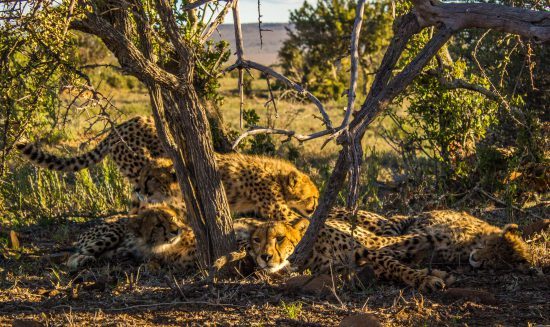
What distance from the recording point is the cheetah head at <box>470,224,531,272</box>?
4.36 metres

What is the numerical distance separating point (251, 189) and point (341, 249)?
4.52 feet

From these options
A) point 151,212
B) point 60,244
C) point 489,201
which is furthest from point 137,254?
point 489,201

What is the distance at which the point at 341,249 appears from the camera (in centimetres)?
468

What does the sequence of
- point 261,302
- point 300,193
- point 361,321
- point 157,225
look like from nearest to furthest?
1. point 361,321
2. point 261,302
3. point 157,225
4. point 300,193

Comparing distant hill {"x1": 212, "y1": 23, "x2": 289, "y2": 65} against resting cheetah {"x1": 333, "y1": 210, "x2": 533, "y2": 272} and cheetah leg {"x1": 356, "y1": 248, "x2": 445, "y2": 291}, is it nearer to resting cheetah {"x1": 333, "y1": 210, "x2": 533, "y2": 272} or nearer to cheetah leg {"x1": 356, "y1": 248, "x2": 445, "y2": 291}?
cheetah leg {"x1": 356, "y1": 248, "x2": 445, "y2": 291}

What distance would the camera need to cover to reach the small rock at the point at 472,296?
3.65 metres

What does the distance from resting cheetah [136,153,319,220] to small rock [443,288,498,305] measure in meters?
2.17

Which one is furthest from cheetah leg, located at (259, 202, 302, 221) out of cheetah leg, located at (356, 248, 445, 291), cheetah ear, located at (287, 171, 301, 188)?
cheetah leg, located at (356, 248, 445, 291)

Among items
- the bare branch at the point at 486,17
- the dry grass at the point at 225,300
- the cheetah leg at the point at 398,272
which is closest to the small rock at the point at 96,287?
the dry grass at the point at 225,300

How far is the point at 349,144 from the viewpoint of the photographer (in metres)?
3.01

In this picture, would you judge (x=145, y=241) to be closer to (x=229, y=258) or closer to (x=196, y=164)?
(x=196, y=164)

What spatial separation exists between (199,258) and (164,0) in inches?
58.6

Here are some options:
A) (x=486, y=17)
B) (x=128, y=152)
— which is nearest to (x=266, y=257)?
(x=486, y=17)

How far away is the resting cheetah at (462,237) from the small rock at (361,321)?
4.33 ft
